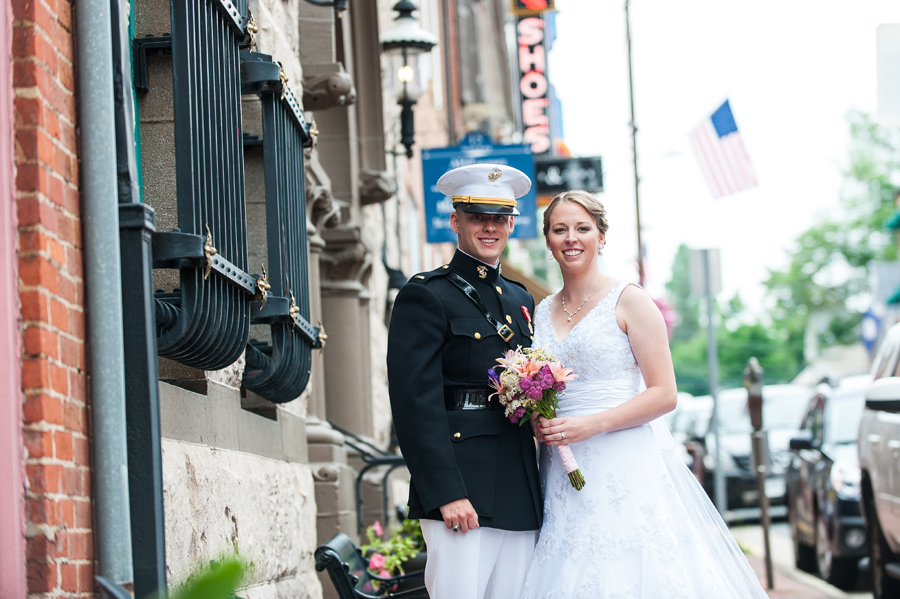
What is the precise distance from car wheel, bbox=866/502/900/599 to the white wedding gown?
432cm

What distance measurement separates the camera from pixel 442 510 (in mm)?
3896

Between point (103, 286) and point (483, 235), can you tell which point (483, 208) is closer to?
point (483, 235)

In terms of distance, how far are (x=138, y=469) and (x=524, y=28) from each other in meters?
18.5

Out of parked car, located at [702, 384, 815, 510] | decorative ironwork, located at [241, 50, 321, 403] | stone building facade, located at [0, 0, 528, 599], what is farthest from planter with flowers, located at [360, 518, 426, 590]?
parked car, located at [702, 384, 815, 510]

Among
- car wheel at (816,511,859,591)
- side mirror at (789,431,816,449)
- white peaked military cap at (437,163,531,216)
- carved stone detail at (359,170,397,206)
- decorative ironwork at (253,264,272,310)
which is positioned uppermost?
carved stone detail at (359,170,397,206)

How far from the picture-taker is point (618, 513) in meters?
4.06

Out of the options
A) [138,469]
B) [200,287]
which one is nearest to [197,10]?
[200,287]

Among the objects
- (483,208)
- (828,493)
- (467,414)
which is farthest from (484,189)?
(828,493)

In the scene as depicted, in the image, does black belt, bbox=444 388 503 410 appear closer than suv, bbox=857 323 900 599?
Yes

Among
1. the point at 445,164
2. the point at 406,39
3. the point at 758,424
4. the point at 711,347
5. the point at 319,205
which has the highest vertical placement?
the point at 406,39

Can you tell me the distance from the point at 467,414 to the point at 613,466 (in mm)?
Result: 591

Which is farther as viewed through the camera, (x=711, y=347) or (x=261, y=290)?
(x=711, y=347)

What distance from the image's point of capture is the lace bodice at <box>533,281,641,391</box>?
4.23 meters

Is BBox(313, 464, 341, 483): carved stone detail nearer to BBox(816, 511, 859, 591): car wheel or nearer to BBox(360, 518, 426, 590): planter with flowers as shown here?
BBox(360, 518, 426, 590): planter with flowers
